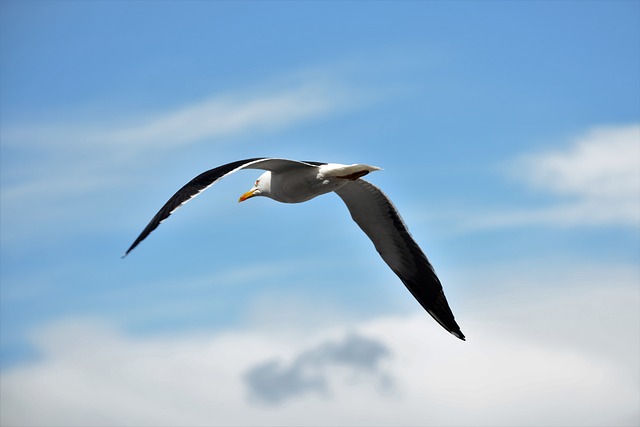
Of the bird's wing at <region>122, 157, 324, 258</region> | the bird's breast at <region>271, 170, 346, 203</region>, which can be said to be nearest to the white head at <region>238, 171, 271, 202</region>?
the bird's breast at <region>271, 170, 346, 203</region>

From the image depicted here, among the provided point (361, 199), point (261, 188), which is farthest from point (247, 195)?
point (361, 199)

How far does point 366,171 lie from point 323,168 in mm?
887

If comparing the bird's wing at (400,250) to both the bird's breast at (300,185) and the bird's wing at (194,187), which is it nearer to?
→ the bird's breast at (300,185)

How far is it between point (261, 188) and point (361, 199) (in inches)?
90.3

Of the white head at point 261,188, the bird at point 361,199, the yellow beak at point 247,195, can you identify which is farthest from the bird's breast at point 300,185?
the yellow beak at point 247,195

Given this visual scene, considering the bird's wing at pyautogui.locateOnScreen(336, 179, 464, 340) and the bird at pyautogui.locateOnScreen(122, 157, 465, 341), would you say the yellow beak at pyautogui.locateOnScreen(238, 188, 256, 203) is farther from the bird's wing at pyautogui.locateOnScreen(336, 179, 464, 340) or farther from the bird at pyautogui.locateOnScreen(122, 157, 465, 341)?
the bird's wing at pyautogui.locateOnScreen(336, 179, 464, 340)

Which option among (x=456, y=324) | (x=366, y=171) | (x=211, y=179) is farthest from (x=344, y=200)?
(x=211, y=179)

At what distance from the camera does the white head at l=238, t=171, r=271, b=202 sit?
61.0 feet

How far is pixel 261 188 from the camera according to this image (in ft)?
61.9

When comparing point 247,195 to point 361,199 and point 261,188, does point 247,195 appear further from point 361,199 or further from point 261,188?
point 361,199

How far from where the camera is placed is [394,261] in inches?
813

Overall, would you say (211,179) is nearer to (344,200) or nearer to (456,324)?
(344,200)

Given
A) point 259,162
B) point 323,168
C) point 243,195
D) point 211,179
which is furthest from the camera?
point 243,195

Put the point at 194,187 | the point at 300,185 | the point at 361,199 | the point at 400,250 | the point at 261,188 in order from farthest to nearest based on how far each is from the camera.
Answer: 1. the point at 400,250
2. the point at 361,199
3. the point at 261,188
4. the point at 300,185
5. the point at 194,187
